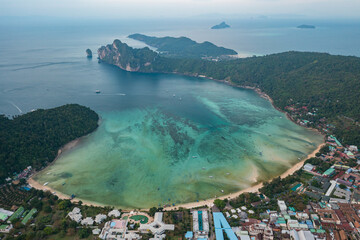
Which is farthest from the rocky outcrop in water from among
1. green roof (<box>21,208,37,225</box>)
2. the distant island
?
green roof (<box>21,208,37,225</box>)

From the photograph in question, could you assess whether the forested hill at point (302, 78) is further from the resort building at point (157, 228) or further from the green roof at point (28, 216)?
the green roof at point (28, 216)

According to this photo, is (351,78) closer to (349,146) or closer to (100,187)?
(349,146)

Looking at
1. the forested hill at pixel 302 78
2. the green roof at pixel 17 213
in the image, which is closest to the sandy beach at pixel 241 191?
the forested hill at pixel 302 78

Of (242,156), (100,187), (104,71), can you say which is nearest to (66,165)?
(100,187)

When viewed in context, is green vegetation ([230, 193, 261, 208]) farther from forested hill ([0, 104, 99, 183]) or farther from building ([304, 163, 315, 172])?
forested hill ([0, 104, 99, 183])

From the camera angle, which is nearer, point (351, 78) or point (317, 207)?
point (317, 207)

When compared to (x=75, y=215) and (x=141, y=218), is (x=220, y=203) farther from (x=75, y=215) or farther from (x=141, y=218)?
(x=75, y=215)
